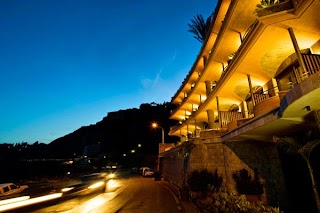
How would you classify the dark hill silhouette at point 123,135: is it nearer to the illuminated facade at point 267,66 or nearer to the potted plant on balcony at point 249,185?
the illuminated facade at point 267,66

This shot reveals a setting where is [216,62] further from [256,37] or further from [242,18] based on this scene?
[256,37]

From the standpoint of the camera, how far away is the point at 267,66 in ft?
41.9

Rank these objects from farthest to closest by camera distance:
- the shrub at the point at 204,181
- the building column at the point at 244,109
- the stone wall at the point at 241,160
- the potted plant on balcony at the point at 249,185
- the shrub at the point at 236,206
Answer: the building column at the point at 244,109
the shrub at the point at 204,181
the potted plant on balcony at the point at 249,185
the stone wall at the point at 241,160
the shrub at the point at 236,206

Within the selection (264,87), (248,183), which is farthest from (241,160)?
(264,87)

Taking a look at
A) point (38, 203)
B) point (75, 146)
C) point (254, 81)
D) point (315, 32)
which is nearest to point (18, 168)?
point (38, 203)

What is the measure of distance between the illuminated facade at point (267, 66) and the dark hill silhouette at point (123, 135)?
54.2 metres

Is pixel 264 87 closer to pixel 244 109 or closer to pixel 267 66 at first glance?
pixel 267 66

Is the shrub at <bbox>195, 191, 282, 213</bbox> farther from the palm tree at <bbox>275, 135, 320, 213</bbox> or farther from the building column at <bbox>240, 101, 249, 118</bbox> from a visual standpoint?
the building column at <bbox>240, 101, 249, 118</bbox>

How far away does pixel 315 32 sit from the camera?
934 cm

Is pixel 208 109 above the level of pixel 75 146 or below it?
below

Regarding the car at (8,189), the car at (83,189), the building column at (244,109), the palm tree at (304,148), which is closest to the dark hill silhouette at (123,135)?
the car at (83,189)

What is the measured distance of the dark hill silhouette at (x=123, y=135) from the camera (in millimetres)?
77106

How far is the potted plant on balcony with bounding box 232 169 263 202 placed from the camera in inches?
456

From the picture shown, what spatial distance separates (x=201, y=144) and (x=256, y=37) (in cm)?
967
